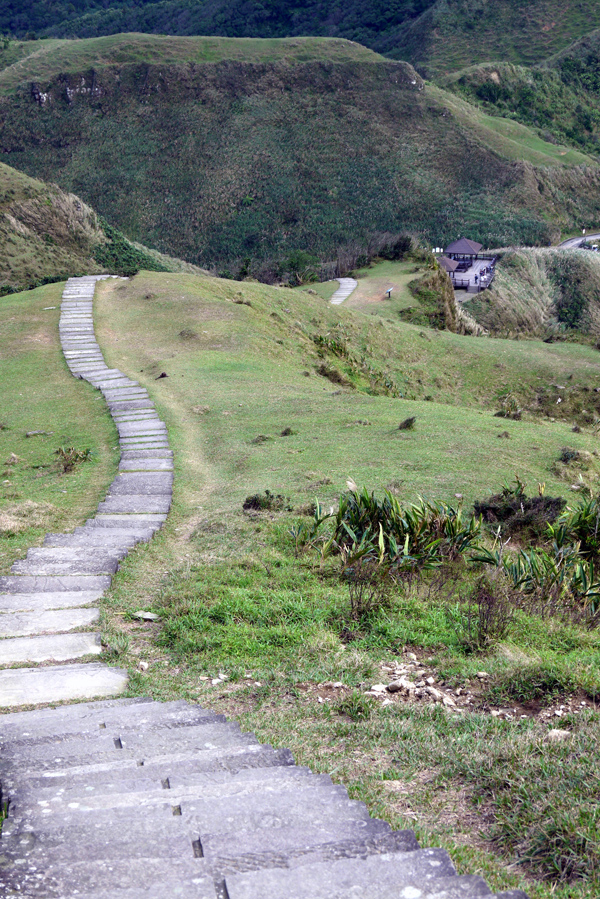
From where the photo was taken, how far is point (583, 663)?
16.6ft

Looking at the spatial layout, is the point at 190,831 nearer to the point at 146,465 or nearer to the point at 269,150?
the point at 146,465

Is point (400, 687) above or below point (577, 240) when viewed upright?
above

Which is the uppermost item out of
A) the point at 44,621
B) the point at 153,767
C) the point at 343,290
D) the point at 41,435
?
the point at 153,767

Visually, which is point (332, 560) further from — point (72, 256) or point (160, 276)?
point (72, 256)

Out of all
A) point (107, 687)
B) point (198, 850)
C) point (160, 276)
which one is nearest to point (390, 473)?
point (107, 687)

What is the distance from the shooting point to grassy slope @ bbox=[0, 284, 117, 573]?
884 centimetres

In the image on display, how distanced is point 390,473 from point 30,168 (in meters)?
69.2

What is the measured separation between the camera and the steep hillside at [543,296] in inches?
1527

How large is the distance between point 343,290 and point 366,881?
3475cm

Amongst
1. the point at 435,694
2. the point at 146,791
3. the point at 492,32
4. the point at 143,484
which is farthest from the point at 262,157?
the point at 146,791

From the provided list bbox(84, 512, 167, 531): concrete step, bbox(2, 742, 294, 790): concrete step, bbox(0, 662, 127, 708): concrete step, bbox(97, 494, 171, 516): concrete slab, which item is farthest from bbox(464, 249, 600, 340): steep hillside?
bbox(2, 742, 294, 790): concrete step

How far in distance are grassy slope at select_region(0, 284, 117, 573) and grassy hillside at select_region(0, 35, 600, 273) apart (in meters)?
36.4

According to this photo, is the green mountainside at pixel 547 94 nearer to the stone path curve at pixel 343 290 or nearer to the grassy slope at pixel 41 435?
the stone path curve at pixel 343 290

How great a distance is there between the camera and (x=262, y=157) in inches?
2628
